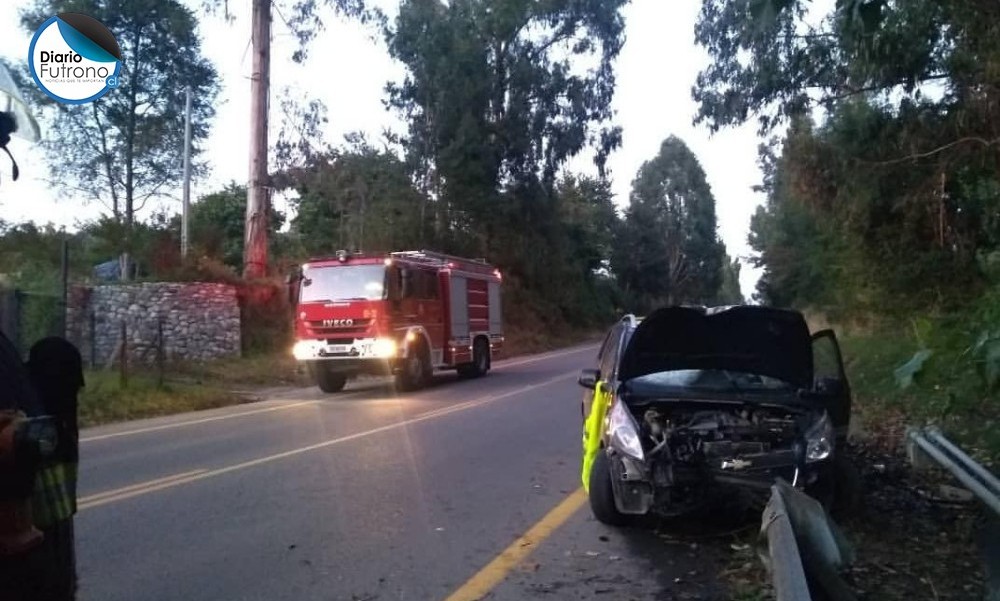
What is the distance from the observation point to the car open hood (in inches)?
316

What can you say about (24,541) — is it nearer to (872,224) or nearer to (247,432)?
(247,432)

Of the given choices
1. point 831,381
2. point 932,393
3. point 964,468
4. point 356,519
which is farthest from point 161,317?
point 964,468

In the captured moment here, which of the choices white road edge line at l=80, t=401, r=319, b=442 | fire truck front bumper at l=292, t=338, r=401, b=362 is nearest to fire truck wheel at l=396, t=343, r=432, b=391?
fire truck front bumper at l=292, t=338, r=401, b=362

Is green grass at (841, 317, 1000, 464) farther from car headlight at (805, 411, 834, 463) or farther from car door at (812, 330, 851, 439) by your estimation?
car headlight at (805, 411, 834, 463)

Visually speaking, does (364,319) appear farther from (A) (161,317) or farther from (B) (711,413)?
(B) (711,413)

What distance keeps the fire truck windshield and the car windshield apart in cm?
1292

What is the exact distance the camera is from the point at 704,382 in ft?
25.9

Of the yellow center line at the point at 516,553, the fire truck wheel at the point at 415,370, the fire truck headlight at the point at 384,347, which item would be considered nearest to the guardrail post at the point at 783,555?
the yellow center line at the point at 516,553

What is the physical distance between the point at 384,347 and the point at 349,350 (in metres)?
0.72

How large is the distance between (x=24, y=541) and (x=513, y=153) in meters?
41.2

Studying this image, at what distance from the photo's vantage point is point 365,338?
20.2 metres

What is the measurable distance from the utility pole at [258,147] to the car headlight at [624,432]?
2202 centimetres

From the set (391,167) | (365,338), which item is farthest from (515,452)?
(391,167)

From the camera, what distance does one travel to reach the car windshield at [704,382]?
7.69m
